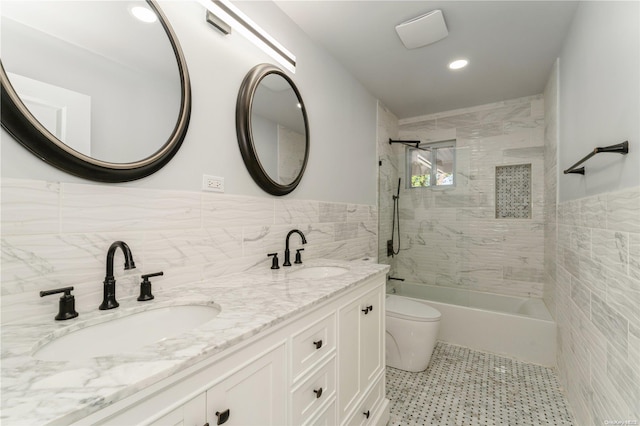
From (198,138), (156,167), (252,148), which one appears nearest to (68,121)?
(156,167)

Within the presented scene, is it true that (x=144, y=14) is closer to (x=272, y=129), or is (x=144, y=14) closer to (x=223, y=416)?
(x=272, y=129)

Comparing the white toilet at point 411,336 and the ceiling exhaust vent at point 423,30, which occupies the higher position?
the ceiling exhaust vent at point 423,30

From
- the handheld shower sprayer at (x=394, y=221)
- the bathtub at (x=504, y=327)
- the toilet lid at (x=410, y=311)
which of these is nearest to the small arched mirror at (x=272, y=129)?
the toilet lid at (x=410, y=311)

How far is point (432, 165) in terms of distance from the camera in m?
3.41

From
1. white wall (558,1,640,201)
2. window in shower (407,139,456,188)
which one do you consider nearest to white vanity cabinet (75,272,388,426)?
white wall (558,1,640,201)

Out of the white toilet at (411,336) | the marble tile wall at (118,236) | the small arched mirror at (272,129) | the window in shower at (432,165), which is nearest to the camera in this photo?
the marble tile wall at (118,236)

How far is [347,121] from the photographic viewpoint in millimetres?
2473

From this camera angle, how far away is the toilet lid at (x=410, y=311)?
216 centimetres

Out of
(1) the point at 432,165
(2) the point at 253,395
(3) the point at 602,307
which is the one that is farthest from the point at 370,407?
(1) the point at 432,165

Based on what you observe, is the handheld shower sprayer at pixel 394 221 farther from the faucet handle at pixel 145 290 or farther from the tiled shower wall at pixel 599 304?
the faucet handle at pixel 145 290

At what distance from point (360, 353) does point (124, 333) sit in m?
1.00

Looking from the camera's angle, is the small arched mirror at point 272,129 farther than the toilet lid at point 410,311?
No

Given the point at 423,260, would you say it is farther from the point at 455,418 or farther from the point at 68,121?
the point at 68,121

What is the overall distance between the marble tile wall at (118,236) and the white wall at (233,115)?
6 cm
